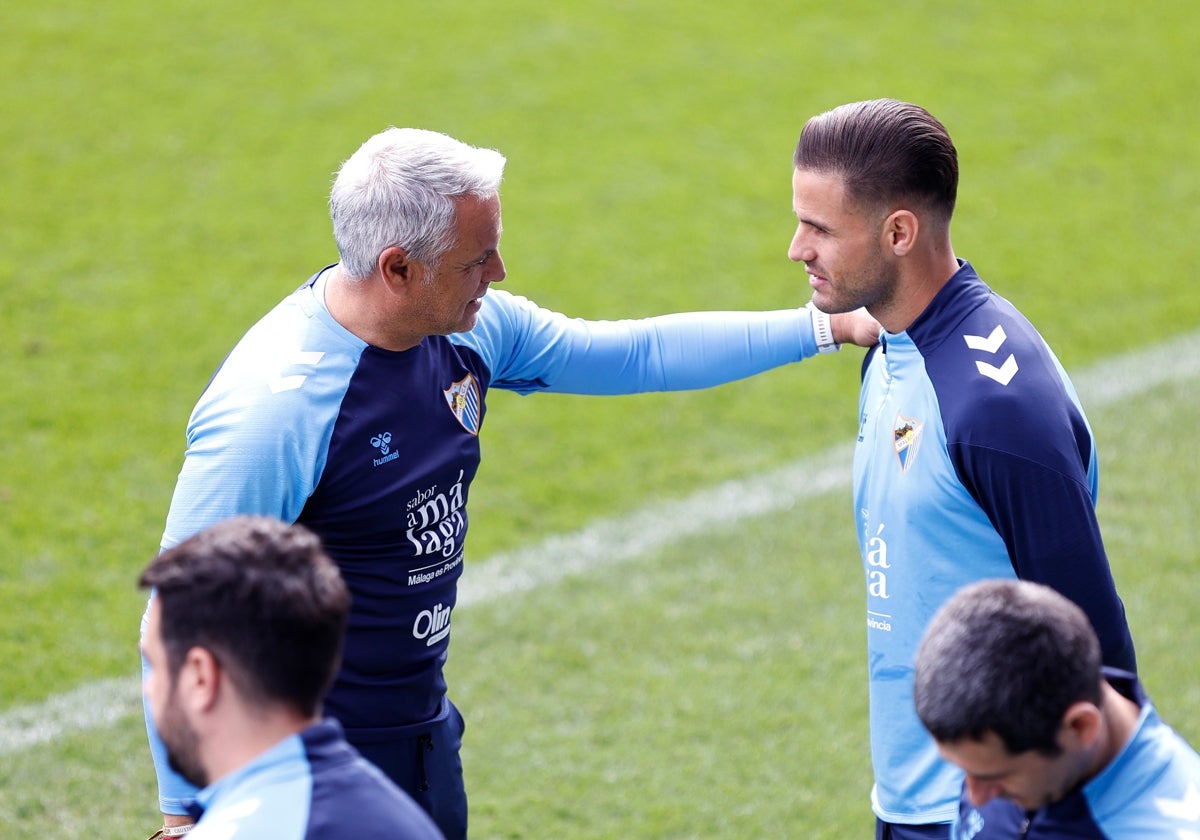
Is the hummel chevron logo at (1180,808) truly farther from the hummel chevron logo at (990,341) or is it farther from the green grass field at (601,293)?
the green grass field at (601,293)

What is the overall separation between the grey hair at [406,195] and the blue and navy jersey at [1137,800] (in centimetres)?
178

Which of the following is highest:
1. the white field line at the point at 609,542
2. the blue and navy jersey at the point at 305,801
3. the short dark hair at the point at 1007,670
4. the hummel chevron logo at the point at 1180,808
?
the short dark hair at the point at 1007,670

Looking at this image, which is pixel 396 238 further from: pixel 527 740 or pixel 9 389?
pixel 9 389

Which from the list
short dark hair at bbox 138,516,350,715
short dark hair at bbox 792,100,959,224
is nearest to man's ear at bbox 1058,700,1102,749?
short dark hair at bbox 138,516,350,715

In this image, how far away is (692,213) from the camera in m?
9.89

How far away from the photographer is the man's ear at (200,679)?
217cm

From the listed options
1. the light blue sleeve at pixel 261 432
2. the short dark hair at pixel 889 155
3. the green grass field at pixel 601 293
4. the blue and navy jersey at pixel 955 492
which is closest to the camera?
the blue and navy jersey at pixel 955 492

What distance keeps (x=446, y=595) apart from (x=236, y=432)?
736 mm

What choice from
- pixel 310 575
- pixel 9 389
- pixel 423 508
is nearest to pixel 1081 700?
pixel 310 575

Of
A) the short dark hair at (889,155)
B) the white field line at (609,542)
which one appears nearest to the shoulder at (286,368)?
the short dark hair at (889,155)

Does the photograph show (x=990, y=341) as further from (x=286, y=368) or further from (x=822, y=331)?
(x=286, y=368)

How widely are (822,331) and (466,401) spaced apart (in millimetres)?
972

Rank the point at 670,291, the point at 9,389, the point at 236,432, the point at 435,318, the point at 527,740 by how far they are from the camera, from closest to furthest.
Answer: the point at 236,432 < the point at 435,318 < the point at 527,740 < the point at 9,389 < the point at 670,291

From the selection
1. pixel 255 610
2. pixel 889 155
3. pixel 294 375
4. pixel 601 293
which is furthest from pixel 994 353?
pixel 601 293
